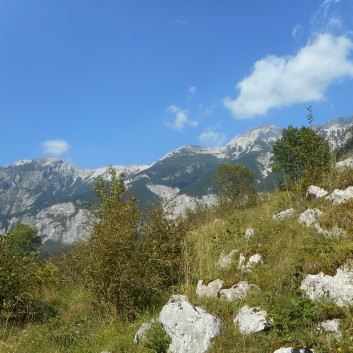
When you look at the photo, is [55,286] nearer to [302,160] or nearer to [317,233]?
[317,233]

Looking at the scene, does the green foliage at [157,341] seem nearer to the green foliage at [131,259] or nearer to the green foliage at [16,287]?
the green foliage at [131,259]

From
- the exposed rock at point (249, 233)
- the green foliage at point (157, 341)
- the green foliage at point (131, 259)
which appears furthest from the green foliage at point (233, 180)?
the green foliage at point (157, 341)

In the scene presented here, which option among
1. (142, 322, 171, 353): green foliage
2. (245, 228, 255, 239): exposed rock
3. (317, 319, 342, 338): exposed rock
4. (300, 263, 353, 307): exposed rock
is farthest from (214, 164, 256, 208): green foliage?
(317, 319, 342, 338): exposed rock

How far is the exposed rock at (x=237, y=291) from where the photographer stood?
8.58m

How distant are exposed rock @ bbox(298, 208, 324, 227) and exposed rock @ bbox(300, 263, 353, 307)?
120 inches

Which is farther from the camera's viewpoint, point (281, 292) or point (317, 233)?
point (317, 233)

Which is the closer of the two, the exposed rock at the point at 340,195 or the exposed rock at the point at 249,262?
the exposed rock at the point at 249,262

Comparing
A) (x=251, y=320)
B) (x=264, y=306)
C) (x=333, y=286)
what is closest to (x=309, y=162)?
(x=333, y=286)

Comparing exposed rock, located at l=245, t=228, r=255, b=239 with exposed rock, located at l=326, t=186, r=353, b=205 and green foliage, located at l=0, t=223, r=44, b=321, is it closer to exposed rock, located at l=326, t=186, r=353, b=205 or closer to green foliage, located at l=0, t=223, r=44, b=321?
exposed rock, located at l=326, t=186, r=353, b=205

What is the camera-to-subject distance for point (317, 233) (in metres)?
9.45

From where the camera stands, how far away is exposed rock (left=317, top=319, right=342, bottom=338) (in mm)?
6173

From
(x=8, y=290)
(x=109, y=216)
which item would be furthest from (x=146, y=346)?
(x=8, y=290)

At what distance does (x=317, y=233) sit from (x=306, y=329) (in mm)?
3700

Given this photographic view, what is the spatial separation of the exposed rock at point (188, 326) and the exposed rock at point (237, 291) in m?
1.10
